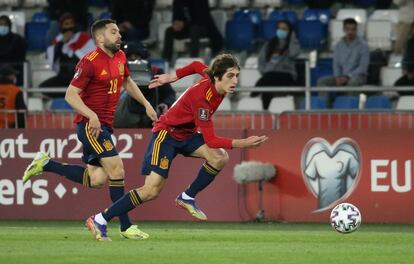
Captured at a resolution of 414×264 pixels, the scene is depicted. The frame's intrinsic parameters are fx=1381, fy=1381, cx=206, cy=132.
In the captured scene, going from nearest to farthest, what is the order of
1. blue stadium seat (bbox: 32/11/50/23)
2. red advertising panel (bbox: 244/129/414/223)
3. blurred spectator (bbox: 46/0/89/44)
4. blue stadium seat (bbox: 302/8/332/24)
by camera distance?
red advertising panel (bbox: 244/129/414/223), blue stadium seat (bbox: 302/8/332/24), blurred spectator (bbox: 46/0/89/44), blue stadium seat (bbox: 32/11/50/23)

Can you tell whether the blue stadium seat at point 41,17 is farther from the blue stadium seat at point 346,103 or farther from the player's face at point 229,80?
the player's face at point 229,80

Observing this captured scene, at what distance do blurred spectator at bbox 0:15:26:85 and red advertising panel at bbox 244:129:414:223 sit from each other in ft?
18.0

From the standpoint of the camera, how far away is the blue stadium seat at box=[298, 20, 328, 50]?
23.3m

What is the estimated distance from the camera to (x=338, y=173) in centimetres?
1892

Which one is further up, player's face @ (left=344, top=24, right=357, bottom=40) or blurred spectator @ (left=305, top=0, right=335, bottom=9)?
blurred spectator @ (left=305, top=0, right=335, bottom=9)

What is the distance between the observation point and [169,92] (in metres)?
19.3

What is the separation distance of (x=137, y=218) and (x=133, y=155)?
89 centimetres

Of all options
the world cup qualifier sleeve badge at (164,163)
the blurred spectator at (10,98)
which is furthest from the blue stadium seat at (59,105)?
the world cup qualifier sleeve badge at (164,163)

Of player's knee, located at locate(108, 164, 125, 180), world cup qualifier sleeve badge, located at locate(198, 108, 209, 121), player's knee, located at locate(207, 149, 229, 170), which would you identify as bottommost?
player's knee, located at locate(108, 164, 125, 180)

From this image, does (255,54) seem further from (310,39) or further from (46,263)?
(46,263)

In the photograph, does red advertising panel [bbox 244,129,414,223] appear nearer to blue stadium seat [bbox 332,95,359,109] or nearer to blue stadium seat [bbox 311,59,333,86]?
blue stadium seat [bbox 332,95,359,109]

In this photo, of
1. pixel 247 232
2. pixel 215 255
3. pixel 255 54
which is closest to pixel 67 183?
pixel 247 232

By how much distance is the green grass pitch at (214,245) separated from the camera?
12.6m

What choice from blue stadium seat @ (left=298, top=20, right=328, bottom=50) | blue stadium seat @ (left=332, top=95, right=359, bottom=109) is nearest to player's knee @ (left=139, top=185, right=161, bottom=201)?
blue stadium seat @ (left=332, top=95, right=359, bottom=109)
